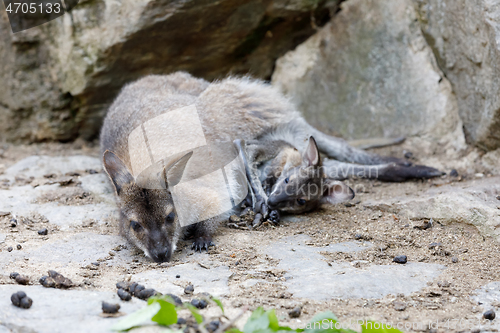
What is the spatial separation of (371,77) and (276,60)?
1.39 meters

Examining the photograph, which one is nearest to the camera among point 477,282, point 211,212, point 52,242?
point 477,282

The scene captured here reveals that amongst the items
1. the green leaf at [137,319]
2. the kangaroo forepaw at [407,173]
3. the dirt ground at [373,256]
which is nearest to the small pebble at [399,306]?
the dirt ground at [373,256]

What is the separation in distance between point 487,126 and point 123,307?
3995mm

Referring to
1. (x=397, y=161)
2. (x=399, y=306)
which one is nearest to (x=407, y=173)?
(x=397, y=161)

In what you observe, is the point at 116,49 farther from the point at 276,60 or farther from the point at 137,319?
the point at 137,319

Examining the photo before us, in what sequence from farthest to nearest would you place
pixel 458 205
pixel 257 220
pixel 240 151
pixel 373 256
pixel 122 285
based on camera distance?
pixel 240 151 → pixel 257 220 → pixel 458 205 → pixel 373 256 → pixel 122 285

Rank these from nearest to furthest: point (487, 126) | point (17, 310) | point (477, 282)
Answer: point (17, 310), point (477, 282), point (487, 126)

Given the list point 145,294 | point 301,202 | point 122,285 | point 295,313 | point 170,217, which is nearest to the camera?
point 295,313

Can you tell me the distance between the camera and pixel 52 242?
3807mm

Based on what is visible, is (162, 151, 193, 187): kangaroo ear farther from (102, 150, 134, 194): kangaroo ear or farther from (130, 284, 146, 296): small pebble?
(130, 284, 146, 296): small pebble

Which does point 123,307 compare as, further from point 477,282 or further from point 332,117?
point 332,117

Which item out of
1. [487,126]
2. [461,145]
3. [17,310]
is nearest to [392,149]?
[461,145]

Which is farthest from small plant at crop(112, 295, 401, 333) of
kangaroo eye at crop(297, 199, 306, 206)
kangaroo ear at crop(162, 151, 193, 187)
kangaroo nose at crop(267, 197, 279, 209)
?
kangaroo eye at crop(297, 199, 306, 206)

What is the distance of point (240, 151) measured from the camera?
5.16 meters
